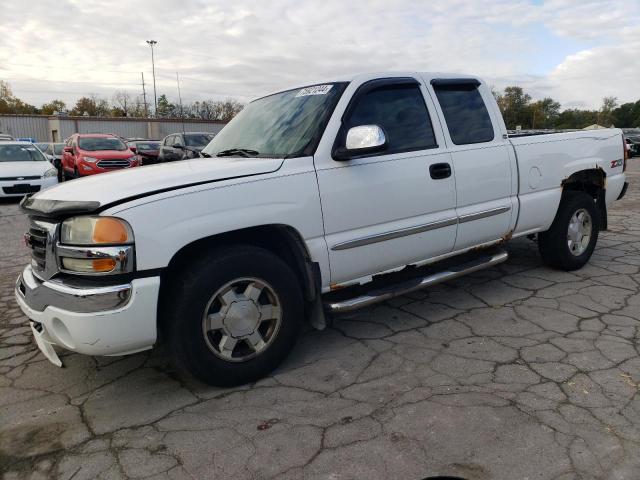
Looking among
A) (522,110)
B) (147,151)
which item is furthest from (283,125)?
(522,110)

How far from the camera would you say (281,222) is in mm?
3049

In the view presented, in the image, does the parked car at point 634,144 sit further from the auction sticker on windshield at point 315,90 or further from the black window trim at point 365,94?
the auction sticker on windshield at point 315,90

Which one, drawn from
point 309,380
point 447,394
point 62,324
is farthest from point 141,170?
point 447,394

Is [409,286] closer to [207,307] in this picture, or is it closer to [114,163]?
[207,307]

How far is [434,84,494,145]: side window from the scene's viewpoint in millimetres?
Result: 4047

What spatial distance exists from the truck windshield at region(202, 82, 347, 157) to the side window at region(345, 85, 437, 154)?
0.21 m

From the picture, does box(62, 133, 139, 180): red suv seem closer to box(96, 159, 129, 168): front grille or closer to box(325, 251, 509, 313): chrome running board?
box(96, 159, 129, 168): front grille

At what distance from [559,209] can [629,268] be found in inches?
44.9

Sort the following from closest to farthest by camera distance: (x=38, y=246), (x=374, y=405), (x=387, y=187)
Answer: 1. (x=374, y=405)
2. (x=38, y=246)
3. (x=387, y=187)

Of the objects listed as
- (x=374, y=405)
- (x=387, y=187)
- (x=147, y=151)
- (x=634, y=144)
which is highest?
(x=147, y=151)

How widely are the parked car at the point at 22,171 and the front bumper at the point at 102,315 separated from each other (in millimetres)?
10092

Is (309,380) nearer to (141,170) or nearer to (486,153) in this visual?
(141,170)

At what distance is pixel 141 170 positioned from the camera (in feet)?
11.2

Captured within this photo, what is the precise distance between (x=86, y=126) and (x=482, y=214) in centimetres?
4471
